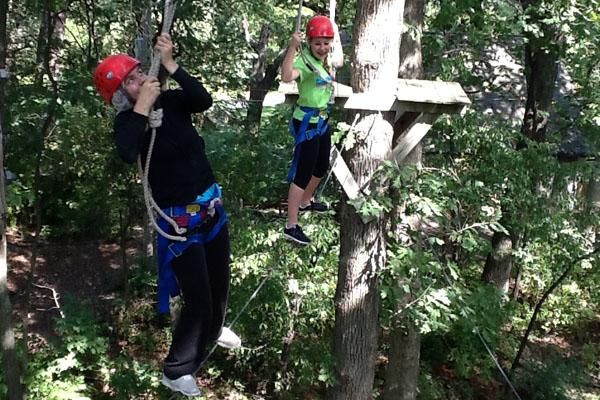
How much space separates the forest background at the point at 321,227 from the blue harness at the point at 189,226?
943mm

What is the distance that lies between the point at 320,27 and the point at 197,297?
1.47 meters

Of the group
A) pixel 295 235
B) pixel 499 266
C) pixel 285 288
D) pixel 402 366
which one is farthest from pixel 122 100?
pixel 499 266

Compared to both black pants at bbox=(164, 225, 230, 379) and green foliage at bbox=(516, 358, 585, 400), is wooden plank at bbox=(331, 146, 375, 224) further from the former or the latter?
green foliage at bbox=(516, 358, 585, 400)

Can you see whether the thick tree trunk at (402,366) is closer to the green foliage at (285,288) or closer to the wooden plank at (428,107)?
the green foliage at (285,288)

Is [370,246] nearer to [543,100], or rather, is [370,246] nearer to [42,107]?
[42,107]

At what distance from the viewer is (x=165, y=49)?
6.56ft

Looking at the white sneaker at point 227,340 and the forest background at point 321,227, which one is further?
the forest background at point 321,227

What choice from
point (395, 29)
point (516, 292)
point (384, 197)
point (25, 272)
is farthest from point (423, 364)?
point (25, 272)

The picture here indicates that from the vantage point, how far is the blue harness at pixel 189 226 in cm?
216

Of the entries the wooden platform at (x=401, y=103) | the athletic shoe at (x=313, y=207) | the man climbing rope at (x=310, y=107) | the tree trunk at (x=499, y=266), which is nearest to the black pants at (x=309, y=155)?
the man climbing rope at (x=310, y=107)

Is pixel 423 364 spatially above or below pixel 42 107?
below

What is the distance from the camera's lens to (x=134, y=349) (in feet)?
20.6

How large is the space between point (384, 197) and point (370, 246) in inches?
19.7

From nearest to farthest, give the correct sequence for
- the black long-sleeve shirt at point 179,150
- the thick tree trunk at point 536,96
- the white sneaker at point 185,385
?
1. the black long-sleeve shirt at point 179,150
2. the white sneaker at point 185,385
3. the thick tree trunk at point 536,96
